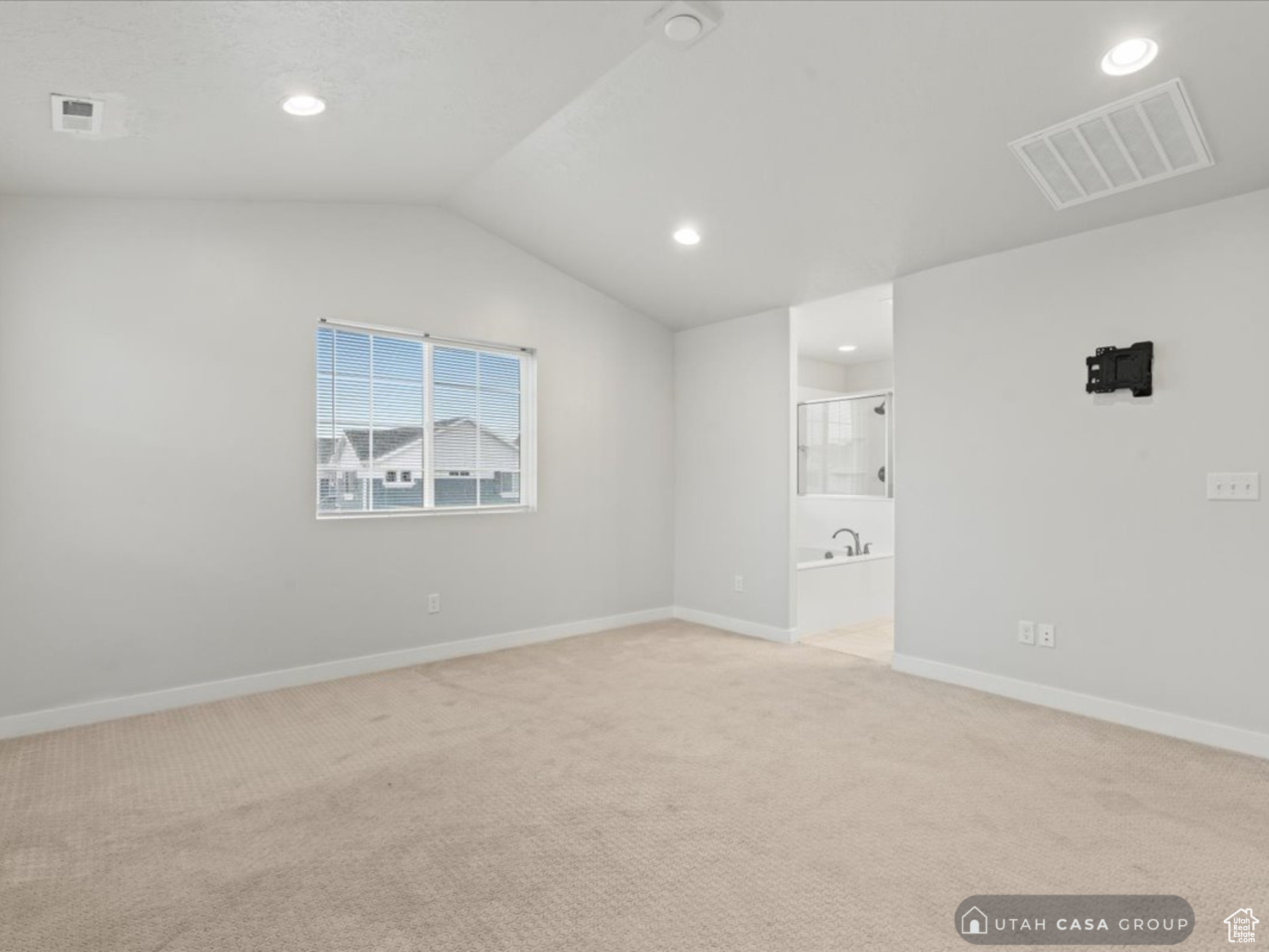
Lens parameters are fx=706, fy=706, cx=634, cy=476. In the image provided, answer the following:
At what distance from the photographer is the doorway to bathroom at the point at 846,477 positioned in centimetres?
492

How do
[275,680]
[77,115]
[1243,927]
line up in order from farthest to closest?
[275,680] → [77,115] → [1243,927]

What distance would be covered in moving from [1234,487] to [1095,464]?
1.66 feet

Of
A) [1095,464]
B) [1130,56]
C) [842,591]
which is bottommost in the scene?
[842,591]

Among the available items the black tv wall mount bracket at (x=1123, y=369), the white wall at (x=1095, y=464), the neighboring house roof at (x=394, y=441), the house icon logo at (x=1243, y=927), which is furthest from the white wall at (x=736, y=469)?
the house icon logo at (x=1243, y=927)

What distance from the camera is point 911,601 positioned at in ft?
13.0

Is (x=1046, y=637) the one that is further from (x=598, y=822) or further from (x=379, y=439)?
(x=379, y=439)

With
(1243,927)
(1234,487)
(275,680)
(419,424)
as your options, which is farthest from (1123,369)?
(275,680)

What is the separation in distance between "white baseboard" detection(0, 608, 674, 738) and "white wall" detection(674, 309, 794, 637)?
0.81 metres

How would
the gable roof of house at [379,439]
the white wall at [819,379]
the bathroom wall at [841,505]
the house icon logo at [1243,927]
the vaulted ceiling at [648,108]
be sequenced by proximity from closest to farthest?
the house icon logo at [1243,927]
the vaulted ceiling at [648,108]
the gable roof of house at [379,439]
the bathroom wall at [841,505]
the white wall at [819,379]

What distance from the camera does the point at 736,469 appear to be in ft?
16.6

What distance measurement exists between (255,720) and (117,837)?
108 centimetres

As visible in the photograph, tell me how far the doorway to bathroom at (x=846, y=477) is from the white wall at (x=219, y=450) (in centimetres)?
183

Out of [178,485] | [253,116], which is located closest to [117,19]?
[253,116]

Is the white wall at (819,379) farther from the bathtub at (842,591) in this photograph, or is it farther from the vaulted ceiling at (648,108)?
the vaulted ceiling at (648,108)
